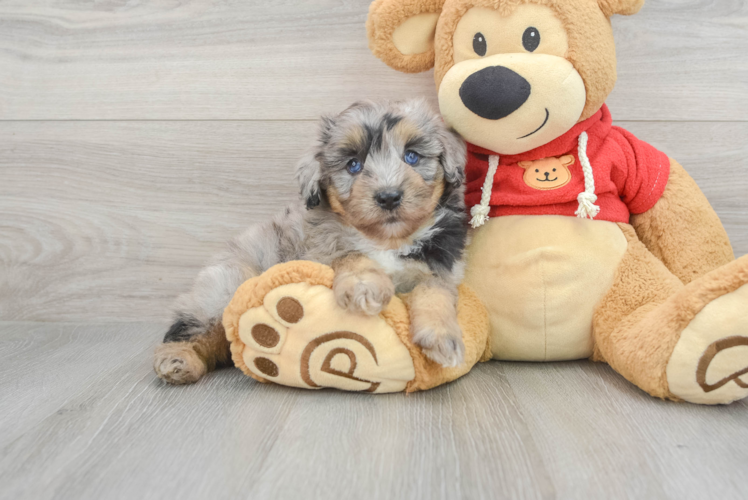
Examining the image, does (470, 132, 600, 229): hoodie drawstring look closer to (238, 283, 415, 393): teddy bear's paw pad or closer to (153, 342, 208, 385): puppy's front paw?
(238, 283, 415, 393): teddy bear's paw pad

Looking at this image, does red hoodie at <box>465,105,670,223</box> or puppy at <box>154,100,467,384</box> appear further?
red hoodie at <box>465,105,670,223</box>

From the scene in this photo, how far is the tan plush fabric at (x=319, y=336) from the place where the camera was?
1.42 m

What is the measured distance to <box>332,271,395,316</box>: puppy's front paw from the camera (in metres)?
1.38

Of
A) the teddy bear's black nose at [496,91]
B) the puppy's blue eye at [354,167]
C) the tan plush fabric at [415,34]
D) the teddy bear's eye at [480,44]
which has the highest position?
the tan plush fabric at [415,34]

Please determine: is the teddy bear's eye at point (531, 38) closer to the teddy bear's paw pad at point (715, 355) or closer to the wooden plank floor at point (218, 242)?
the wooden plank floor at point (218, 242)

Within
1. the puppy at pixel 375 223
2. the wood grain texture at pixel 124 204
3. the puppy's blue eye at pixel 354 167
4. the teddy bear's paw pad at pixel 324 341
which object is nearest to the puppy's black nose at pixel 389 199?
the puppy at pixel 375 223

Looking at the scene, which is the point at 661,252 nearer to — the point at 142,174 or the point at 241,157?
the point at 241,157

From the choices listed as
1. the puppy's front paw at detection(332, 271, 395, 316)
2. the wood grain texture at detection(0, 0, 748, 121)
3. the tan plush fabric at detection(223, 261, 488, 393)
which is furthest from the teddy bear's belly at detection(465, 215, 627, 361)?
the wood grain texture at detection(0, 0, 748, 121)

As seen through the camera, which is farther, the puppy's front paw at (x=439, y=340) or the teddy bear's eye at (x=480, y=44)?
the teddy bear's eye at (x=480, y=44)

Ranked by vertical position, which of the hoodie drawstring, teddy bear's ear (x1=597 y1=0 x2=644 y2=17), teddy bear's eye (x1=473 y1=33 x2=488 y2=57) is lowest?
the hoodie drawstring

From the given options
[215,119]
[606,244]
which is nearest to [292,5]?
[215,119]

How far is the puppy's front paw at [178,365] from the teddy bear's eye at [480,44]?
1.30 meters

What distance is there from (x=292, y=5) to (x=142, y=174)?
957 mm

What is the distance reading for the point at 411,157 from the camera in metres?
1.64
